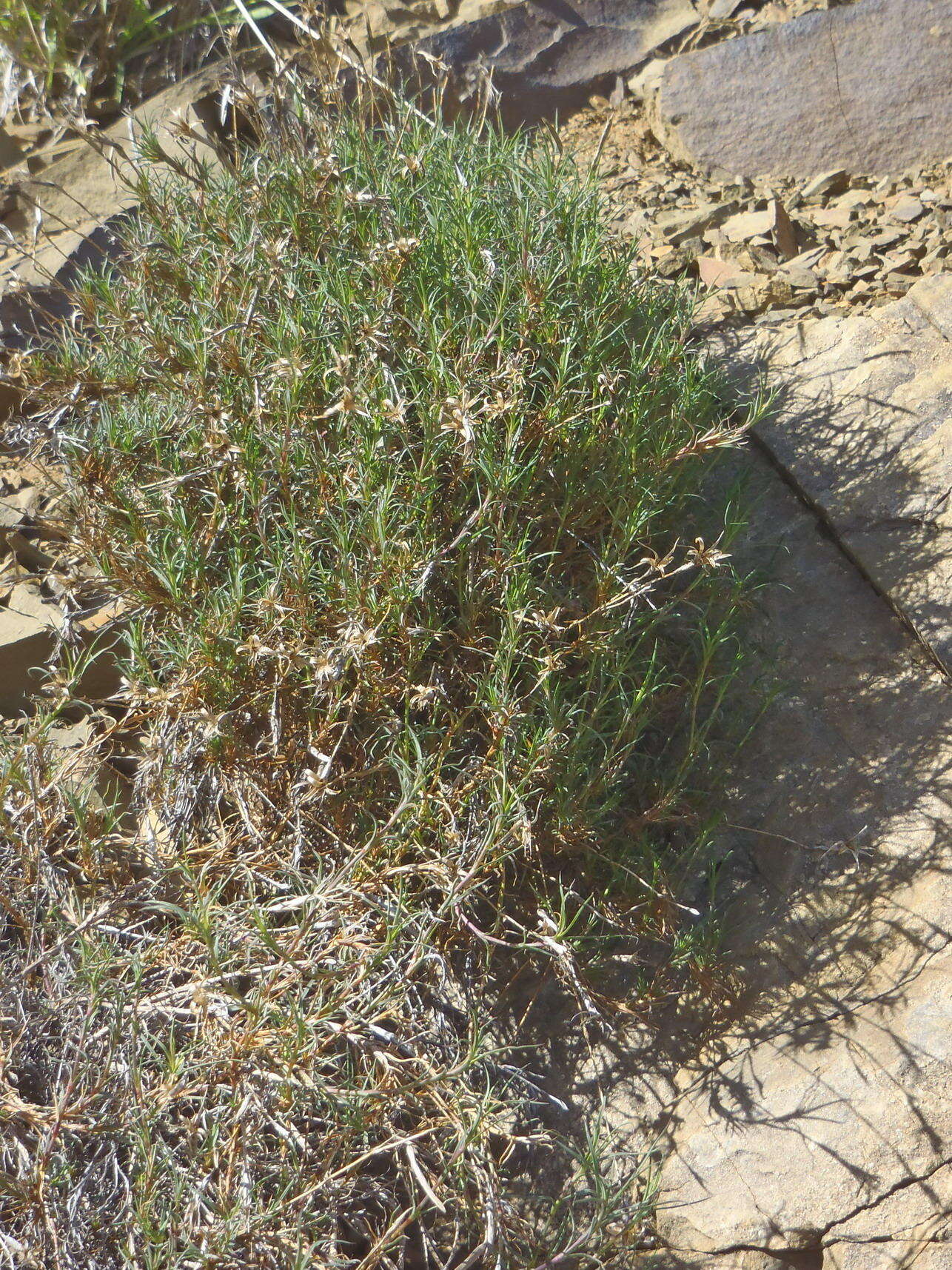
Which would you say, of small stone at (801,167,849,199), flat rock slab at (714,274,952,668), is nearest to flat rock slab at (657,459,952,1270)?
flat rock slab at (714,274,952,668)

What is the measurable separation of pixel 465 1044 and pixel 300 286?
1633 millimetres

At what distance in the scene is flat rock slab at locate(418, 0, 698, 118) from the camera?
380 centimetres

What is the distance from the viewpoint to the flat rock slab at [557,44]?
3.80m

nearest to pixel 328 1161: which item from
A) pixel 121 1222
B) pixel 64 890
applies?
pixel 121 1222

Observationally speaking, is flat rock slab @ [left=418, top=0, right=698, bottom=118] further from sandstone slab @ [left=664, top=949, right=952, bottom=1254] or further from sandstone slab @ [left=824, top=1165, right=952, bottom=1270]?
sandstone slab @ [left=824, top=1165, right=952, bottom=1270]

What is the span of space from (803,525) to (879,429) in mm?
318

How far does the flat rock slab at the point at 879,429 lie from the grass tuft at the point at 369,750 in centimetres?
37

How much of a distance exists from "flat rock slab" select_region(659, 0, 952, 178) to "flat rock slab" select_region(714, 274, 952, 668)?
766 mm

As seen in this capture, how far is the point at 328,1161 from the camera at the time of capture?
182cm

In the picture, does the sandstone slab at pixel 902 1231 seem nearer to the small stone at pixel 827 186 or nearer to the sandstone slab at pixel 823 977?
the sandstone slab at pixel 823 977

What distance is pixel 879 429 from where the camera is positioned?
106 inches

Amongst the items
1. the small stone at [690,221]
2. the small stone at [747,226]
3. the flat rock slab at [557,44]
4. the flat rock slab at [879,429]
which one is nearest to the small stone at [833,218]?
the small stone at [747,226]

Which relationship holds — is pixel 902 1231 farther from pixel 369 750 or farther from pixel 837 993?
pixel 369 750

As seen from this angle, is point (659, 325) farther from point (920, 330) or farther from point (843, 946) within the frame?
point (843, 946)
